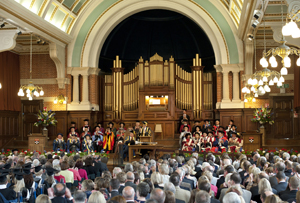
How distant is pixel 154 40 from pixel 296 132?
9.05m

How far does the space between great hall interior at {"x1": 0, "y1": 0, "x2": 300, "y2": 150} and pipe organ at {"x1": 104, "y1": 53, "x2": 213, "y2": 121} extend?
51mm

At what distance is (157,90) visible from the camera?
717 inches

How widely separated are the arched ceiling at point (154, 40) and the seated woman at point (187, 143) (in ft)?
18.6

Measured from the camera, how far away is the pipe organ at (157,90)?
59.5 ft

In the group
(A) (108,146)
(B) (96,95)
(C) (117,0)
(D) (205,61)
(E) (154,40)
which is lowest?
(A) (108,146)

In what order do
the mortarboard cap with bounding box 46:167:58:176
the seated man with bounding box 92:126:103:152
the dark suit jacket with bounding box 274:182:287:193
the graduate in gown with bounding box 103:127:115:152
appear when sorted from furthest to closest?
1. the graduate in gown with bounding box 103:127:115:152
2. the seated man with bounding box 92:126:103:152
3. the mortarboard cap with bounding box 46:167:58:176
4. the dark suit jacket with bounding box 274:182:287:193

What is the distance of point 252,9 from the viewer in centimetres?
1115

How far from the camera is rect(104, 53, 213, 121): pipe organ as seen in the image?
18141mm

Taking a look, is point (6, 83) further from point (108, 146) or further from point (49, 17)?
point (108, 146)

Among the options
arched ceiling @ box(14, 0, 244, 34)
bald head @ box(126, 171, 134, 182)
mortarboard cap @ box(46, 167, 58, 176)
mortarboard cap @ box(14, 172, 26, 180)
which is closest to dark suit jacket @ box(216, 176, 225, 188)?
bald head @ box(126, 171, 134, 182)

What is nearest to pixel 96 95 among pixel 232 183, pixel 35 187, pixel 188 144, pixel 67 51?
pixel 67 51

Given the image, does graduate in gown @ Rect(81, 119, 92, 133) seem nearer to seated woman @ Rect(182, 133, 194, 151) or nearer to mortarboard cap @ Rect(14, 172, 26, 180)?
seated woman @ Rect(182, 133, 194, 151)

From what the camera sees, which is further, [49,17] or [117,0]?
[117,0]

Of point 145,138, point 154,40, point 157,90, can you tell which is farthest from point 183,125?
point 154,40
